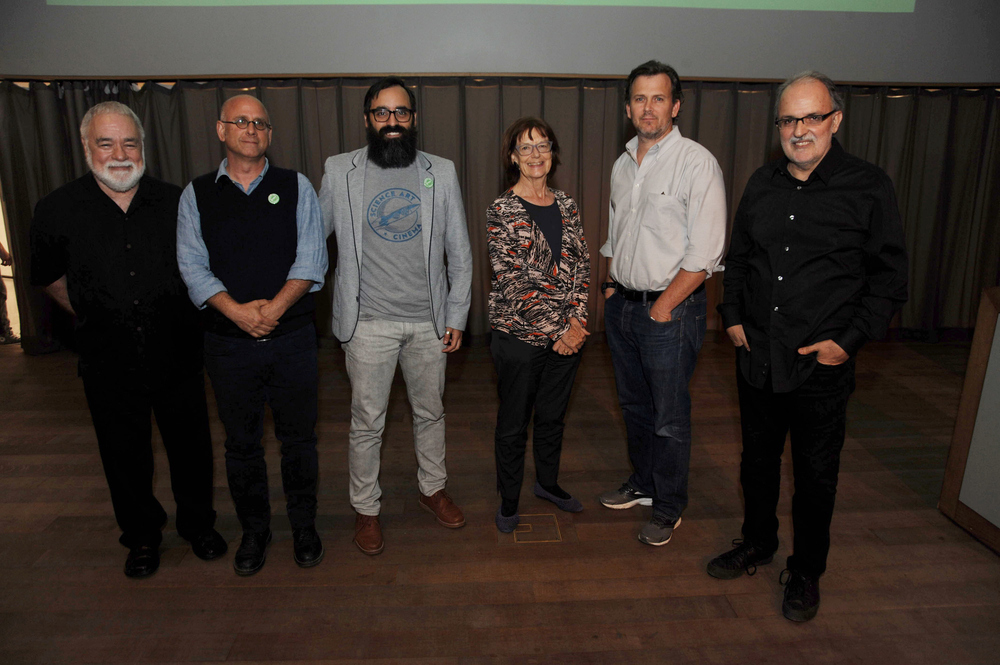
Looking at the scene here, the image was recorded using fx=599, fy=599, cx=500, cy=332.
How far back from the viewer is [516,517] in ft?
7.97

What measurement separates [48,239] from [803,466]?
2.50 m

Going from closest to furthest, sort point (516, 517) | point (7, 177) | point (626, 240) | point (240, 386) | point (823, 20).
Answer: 1. point (240, 386)
2. point (626, 240)
3. point (516, 517)
4. point (823, 20)
5. point (7, 177)

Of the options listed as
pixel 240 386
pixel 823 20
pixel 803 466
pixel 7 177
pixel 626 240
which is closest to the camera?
pixel 803 466

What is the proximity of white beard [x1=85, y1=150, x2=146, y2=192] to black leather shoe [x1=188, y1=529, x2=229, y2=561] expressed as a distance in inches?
50.2

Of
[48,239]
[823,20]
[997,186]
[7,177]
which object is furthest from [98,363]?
[997,186]

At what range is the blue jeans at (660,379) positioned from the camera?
2.16 meters

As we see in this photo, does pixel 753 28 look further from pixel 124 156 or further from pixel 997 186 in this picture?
pixel 124 156

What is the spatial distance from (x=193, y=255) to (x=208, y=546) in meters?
1.10

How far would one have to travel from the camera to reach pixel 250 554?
218 cm

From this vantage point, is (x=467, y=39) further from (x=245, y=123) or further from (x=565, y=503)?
(x=565, y=503)

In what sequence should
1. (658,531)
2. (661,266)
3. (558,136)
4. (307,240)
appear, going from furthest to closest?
(558,136) → (658,531) → (661,266) → (307,240)

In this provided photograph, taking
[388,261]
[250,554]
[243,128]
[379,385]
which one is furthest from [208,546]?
[243,128]

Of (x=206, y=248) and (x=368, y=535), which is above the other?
(x=206, y=248)

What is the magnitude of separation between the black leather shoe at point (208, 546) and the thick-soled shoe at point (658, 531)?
5.27ft
